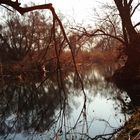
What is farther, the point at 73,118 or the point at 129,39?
the point at 129,39

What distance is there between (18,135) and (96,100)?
7.12m

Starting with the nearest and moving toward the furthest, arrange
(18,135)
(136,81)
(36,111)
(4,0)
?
(4,0) < (18,135) < (36,111) < (136,81)

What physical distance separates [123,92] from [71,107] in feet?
14.6

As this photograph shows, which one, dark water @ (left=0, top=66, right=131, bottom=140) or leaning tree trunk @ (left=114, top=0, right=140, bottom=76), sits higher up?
leaning tree trunk @ (left=114, top=0, right=140, bottom=76)

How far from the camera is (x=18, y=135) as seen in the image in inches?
451

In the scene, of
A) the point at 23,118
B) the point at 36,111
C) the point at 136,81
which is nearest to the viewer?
the point at 23,118

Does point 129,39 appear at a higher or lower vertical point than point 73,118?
higher

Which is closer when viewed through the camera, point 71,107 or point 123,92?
point 71,107

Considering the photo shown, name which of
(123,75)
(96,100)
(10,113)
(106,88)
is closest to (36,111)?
(10,113)

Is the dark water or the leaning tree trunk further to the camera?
the leaning tree trunk

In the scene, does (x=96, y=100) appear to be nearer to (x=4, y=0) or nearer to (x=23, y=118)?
(x=23, y=118)

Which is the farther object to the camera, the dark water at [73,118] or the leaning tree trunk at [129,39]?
the leaning tree trunk at [129,39]

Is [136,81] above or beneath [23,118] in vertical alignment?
above

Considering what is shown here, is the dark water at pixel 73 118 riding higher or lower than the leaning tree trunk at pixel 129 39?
lower
